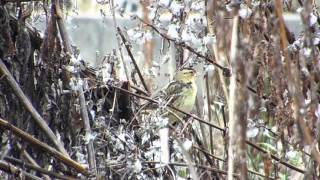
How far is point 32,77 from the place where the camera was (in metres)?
2.79

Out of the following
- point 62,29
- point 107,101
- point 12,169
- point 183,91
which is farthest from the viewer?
point 183,91

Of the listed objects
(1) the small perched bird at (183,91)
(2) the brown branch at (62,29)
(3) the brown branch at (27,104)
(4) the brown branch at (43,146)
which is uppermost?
(1) the small perched bird at (183,91)

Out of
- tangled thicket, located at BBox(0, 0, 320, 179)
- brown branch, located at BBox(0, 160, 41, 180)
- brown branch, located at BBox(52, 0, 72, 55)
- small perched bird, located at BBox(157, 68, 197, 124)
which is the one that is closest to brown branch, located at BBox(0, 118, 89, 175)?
tangled thicket, located at BBox(0, 0, 320, 179)

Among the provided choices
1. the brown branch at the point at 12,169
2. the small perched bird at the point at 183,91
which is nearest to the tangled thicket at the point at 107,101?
the brown branch at the point at 12,169

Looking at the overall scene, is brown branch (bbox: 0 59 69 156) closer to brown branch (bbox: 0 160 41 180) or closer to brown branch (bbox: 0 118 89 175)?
brown branch (bbox: 0 118 89 175)

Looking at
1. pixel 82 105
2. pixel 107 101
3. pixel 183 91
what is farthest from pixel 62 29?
pixel 183 91

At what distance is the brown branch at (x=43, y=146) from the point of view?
2479 mm

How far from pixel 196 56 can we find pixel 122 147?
Answer: 23.0 inches

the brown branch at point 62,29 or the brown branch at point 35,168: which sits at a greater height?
the brown branch at point 62,29

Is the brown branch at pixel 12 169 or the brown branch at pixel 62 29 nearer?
the brown branch at pixel 12 169

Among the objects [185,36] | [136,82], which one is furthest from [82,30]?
[185,36]

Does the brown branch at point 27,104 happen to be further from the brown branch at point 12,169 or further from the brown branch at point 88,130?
the brown branch at point 12,169

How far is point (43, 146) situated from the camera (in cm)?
249

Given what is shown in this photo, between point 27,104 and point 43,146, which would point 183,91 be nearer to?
point 27,104
